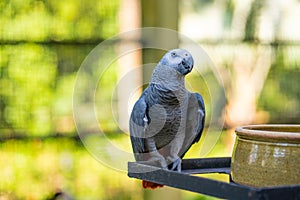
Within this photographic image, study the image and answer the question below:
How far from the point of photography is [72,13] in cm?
210

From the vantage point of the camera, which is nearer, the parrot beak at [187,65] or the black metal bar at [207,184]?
the black metal bar at [207,184]

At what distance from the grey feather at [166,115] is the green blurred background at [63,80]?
86cm

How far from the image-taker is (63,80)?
211 cm

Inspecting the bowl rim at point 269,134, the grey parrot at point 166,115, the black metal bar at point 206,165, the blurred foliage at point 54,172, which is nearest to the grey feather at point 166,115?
the grey parrot at point 166,115

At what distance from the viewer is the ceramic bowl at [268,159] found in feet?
2.38

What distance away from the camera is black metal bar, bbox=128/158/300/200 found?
2.07 feet

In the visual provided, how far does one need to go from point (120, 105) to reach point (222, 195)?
1.47 meters

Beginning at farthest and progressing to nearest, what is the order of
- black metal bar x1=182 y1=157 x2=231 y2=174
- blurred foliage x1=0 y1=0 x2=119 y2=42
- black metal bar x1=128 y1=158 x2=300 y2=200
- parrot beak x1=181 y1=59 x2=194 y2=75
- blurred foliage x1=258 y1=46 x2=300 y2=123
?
1. blurred foliage x1=258 y1=46 x2=300 y2=123
2. blurred foliage x1=0 y1=0 x2=119 y2=42
3. parrot beak x1=181 y1=59 x2=194 y2=75
4. black metal bar x1=182 y1=157 x2=231 y2=174
5. black metal bar x1=128 y1=158 x2=300 y2=200

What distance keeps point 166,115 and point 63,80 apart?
0.94 m

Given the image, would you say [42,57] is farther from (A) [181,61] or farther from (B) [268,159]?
(B) [268,159]

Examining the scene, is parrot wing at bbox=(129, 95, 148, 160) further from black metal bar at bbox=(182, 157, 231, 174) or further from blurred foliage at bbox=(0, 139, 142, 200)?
blurred foliage at bbox=(0, 139, 142, 200)

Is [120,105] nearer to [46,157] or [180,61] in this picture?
[46,157]

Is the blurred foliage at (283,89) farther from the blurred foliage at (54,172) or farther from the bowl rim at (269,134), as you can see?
the bowl rim at (269,134)

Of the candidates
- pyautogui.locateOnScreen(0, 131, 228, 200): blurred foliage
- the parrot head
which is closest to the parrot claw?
the parrot head
